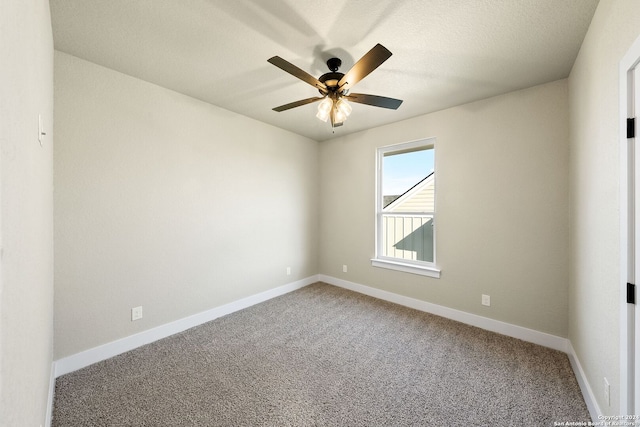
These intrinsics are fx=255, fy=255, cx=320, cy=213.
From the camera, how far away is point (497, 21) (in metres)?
1.69

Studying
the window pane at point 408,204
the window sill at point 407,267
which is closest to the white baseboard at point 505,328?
the window sill at point 407,267

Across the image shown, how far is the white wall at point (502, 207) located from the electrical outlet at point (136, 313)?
2.90 metres

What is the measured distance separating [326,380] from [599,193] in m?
2.24

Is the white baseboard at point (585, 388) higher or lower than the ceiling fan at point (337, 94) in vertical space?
lower

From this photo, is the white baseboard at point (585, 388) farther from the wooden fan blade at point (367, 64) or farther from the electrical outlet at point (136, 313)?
the electrical outlet at point (136, 313)

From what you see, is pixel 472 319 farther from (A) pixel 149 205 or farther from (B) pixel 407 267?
(A) pixel 149 205

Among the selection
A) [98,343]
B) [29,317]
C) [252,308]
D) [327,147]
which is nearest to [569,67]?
[327,147]

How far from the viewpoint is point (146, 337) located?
2475 millimetres

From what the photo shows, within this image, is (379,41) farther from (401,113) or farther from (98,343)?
(98,343)

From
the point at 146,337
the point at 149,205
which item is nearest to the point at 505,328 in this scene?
the point at 146,337

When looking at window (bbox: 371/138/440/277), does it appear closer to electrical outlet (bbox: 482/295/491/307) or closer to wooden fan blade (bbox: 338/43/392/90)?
electrical outlet (bbox: 482/295/491/307)

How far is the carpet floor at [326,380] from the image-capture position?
1642 mm

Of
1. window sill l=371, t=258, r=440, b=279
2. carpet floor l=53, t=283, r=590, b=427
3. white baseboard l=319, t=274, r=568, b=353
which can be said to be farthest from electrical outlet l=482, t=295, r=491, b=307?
window sill l=371, t=258, r=440, b=279

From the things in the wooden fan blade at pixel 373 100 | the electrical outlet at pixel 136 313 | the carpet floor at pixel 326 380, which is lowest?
the carpet floor at pixel 326 380
